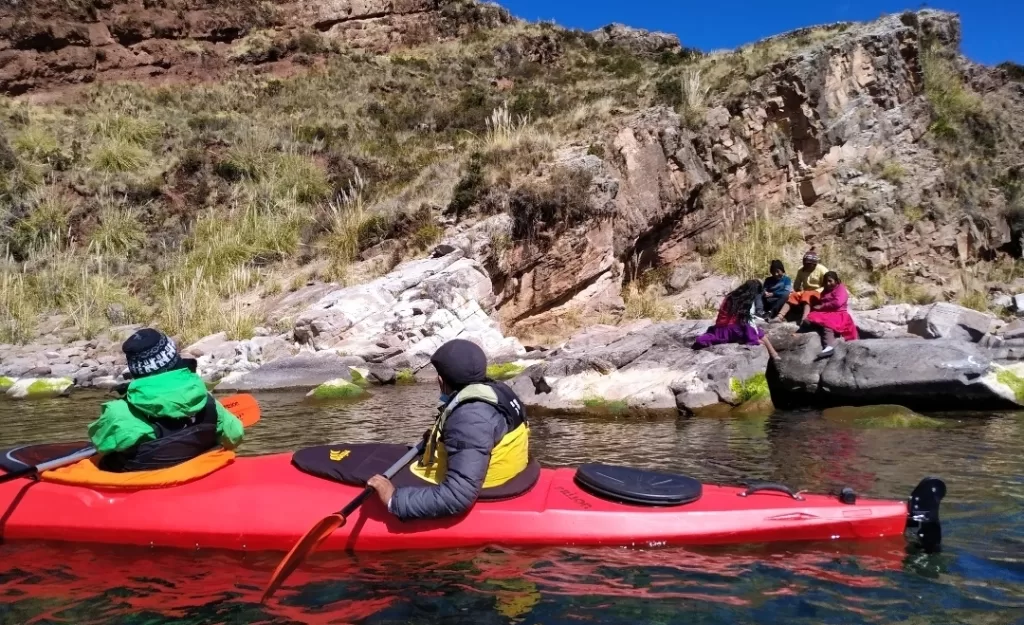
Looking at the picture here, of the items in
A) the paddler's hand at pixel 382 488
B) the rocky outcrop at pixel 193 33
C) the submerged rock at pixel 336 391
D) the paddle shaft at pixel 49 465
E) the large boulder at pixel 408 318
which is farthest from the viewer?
the rocky outcrop at pixel 193 33

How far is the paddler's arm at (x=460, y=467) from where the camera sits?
10.2ft

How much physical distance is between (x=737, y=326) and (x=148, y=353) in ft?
18.7

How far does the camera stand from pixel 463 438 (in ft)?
10.2

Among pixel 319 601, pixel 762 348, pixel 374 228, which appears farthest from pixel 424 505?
pixel 374 228

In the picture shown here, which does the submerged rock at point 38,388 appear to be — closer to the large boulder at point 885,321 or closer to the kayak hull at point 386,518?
the kayak hull at point 386,518

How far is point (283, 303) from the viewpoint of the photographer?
11312 millimetres

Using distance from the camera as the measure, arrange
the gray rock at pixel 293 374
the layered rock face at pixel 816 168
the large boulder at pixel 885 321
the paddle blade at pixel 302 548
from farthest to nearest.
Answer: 1. the layered rock face at pixel 816 168
2. the gray rock at pixel 293 374
3. the large boulder at pixel 885 321
4. the paddle blade at pixel 302 548

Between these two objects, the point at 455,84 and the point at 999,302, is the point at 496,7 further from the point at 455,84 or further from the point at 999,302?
the point at 999,302

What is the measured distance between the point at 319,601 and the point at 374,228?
9935 millimetres

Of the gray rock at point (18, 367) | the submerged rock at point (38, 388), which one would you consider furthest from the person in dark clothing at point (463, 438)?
the gray rock at point (18, 367)

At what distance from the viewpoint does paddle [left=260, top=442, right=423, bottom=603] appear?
2.86 m

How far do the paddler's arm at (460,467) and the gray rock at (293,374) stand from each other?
592 cm

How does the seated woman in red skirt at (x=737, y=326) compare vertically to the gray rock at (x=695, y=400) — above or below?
above

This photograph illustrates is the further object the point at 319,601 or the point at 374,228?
the point at 374,228
